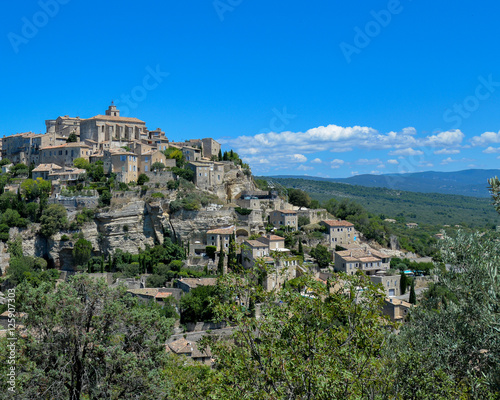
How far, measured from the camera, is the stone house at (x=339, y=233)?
155 ft

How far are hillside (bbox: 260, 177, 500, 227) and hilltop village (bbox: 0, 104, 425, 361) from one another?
88734 millimetres

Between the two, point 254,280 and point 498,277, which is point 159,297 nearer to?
point 254,280

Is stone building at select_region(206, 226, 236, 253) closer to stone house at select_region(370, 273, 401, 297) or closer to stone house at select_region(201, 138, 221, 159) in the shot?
stone house at select_region(370, 273, 401, 297)

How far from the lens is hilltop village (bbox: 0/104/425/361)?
40406 millimetres

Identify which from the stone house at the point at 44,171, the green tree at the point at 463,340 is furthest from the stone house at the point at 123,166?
the green tree at the point at 463,340

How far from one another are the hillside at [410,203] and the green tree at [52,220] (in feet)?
346

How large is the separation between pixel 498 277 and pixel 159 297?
27.9 m

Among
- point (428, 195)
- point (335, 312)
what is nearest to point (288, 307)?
point (335, 312)

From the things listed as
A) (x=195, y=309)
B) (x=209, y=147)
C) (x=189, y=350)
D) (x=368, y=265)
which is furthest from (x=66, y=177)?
(x=368, y=265)

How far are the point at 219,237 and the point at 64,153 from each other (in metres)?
24.7

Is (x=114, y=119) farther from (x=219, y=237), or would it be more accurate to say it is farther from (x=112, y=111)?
(x=219, y=237)

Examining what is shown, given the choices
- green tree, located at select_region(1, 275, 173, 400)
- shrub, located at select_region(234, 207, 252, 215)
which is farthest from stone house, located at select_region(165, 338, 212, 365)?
shrub, located at select_region(234, 207, 252, 215)

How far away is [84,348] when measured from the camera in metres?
12.4

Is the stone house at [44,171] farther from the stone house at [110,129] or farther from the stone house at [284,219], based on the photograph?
the stone house at [284,219]
